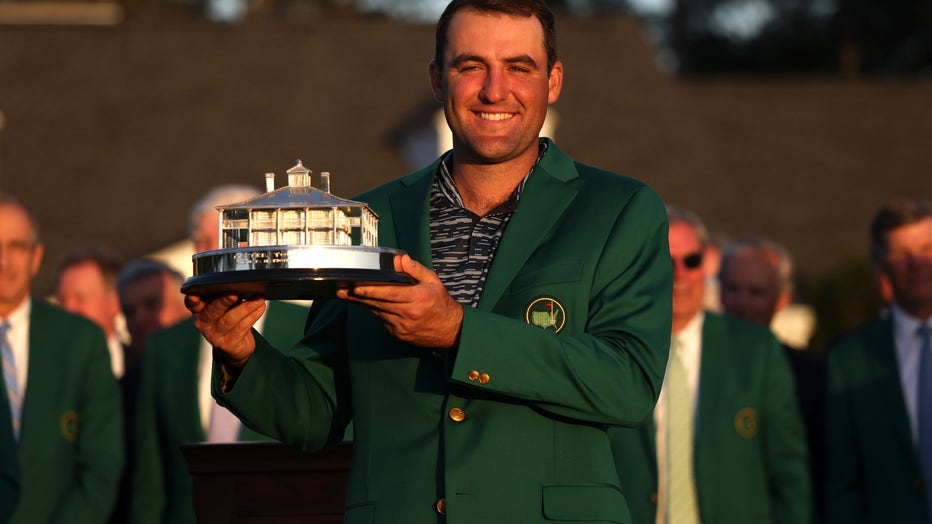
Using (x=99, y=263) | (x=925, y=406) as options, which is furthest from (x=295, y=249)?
(x=99, y=263)

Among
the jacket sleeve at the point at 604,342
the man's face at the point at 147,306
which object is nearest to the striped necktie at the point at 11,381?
the man's face at the point at 147,306

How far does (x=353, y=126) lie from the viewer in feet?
102

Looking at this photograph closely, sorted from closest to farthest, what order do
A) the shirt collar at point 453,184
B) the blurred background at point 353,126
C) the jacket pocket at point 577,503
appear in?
the jacket pocket at point 577,503 < the shirt collar at point 453,184 < the blurred background at point 353,126

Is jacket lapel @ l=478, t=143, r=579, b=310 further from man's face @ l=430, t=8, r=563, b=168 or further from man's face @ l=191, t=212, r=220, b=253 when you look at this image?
man's face @ l=191, t=212, r=220, b=253

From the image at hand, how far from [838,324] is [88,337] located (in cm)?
1790

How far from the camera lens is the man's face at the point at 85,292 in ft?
38.2

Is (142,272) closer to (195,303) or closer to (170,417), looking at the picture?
(170,417)

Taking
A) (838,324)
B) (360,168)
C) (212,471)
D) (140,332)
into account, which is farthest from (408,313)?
(360,168)

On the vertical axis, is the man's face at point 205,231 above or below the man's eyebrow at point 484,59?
above

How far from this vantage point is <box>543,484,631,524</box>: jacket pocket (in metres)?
4.61

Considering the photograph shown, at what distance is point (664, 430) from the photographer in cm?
849

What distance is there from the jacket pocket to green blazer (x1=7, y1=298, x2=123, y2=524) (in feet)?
14.6

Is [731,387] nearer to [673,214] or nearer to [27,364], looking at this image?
[673,214]

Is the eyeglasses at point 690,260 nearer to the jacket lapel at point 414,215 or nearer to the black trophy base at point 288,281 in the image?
the jacket lapel at point 414,215
